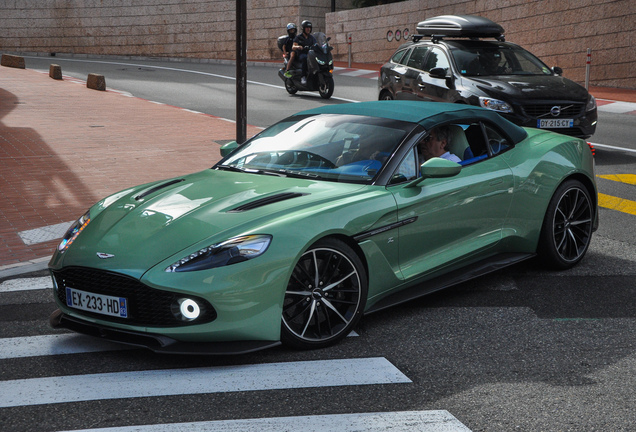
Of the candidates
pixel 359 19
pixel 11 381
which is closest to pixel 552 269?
pixel 11 381

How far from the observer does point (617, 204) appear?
29.7 feet

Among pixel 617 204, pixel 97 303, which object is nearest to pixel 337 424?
pixel 97 303

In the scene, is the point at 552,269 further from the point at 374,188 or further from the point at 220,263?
the point at 220,263

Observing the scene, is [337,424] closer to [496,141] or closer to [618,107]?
[496,141]

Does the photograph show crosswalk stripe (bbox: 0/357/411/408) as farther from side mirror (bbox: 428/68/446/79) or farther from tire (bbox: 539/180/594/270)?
side mirror (bbox: 428/68/446/79)

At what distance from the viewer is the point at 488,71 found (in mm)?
12633

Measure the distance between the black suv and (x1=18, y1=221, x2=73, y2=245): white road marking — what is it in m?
6.19

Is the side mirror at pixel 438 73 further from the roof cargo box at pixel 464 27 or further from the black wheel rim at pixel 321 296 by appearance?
the black wheel rim at pixel 321 296

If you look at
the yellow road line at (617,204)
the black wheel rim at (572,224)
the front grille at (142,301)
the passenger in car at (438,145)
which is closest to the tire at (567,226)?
the black wheel rim at (572,224)

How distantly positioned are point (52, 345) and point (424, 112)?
2.94 meters

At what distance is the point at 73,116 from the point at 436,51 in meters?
7.31

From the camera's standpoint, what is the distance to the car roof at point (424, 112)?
19.0ft

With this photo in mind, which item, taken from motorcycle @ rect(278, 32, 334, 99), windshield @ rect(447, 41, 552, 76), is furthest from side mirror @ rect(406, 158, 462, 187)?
motorcycle @ rect(278, 32, 334, 99)

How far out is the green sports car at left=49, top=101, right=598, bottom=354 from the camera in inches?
173
